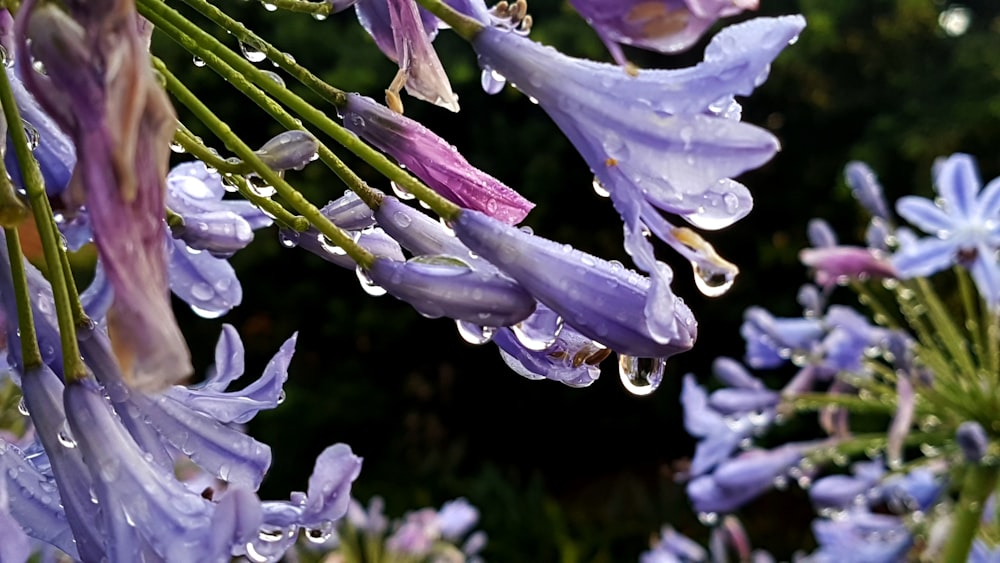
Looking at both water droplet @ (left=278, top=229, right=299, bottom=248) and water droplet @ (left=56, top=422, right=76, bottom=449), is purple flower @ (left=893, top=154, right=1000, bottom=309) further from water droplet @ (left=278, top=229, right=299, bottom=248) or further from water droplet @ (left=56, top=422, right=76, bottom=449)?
water droplet @ (left=56, top=422, right=76, bottom=449)

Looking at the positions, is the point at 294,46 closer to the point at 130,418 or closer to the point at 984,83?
the point at 984,83

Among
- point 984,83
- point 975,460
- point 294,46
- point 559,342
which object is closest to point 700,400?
point 975,460

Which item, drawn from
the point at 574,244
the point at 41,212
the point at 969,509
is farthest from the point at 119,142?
the point at 574,244

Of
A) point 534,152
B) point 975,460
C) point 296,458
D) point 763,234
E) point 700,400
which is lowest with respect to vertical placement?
point 296,458

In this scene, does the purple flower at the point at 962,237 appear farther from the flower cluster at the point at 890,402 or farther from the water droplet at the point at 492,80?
the water droplet at the point at 492,80

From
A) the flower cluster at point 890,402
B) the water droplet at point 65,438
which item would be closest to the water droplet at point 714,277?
the water droplet at point 65,438

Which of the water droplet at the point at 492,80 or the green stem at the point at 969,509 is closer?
the water droplet at the point at 492,80

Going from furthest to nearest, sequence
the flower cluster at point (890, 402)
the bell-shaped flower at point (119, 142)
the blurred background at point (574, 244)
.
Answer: the blurred background at point (574, 244) < the flower cluster at point (890, 402) < the bell-shaped flower at point (119, 142)
